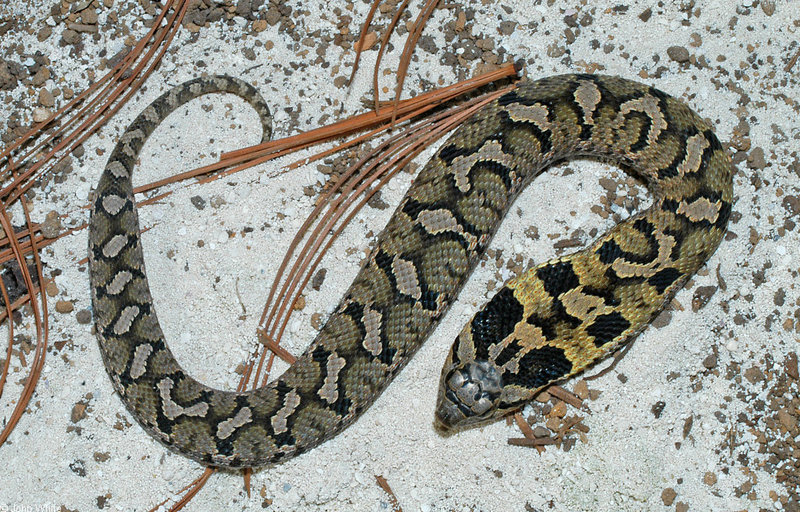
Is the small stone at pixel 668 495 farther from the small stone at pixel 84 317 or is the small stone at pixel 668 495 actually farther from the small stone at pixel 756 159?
the small stone at pixel 84 317

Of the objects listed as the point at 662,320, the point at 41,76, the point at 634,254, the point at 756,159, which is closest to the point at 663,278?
the point at 634,254

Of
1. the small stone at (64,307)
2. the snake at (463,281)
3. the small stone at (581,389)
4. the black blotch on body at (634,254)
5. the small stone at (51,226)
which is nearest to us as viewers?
the snake at (463,281)

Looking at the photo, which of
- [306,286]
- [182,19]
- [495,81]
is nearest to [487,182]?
[495,81]

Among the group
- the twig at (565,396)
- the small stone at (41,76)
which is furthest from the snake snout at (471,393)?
the small stone at (41,76)

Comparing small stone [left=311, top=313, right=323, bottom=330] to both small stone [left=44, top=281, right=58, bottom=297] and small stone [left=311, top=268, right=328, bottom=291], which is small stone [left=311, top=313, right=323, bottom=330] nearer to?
small stone [left=311, top=268, right=328, bottom=291]

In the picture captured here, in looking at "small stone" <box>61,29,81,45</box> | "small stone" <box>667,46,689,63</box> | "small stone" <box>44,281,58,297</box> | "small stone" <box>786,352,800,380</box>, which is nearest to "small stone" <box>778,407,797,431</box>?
"small stone" <box>786,352,800,380</box>

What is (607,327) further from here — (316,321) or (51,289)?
(51,289)
